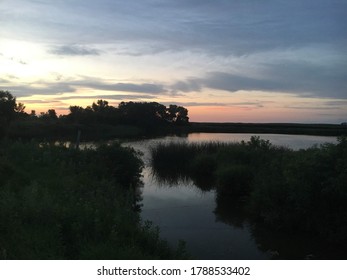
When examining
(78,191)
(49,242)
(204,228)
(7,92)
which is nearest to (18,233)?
(49,242)

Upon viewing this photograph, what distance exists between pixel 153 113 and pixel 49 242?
329 feet

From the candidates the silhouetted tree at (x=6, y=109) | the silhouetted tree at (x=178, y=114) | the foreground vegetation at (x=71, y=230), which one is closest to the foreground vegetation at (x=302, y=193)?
the foreground vegetation at (x=71, y=230)

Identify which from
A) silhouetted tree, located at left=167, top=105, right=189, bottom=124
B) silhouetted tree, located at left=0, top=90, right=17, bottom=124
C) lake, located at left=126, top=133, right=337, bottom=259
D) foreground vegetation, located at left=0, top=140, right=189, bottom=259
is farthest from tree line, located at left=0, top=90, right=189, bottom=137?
foreground vegetation, located at left=0, top=140, right=189, bottom=259

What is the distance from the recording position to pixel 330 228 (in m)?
11.4

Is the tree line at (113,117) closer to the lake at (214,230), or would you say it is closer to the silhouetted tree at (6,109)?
the silhouetted tree at (6,109)

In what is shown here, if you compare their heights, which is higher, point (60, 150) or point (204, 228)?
point (60, 150)

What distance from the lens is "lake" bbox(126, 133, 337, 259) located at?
1100 cm

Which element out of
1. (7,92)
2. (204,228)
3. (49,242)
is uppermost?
(7,92)

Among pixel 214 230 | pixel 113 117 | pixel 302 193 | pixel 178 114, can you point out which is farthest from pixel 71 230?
pixel 178 114

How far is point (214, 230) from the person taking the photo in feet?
43.2

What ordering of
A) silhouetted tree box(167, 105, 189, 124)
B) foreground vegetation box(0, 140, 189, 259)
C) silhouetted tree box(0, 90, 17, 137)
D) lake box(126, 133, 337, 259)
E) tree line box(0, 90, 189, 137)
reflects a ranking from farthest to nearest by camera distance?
silhouetted tree box(167, 105, 189, 124) < tree line box(0, 90, 189, 137) < silhouetted tree box(0, 90, 17, 137) < lake box(126, 133, 337, 259) < foreground vegetation box(0, 140, 189, 259)

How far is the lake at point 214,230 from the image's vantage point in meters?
11.0

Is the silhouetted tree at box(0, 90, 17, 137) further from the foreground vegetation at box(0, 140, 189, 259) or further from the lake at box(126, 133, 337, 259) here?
the foreground vegetation at box(0, 140, 189, 259)

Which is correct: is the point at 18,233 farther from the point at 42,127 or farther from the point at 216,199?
the point at 42,127
